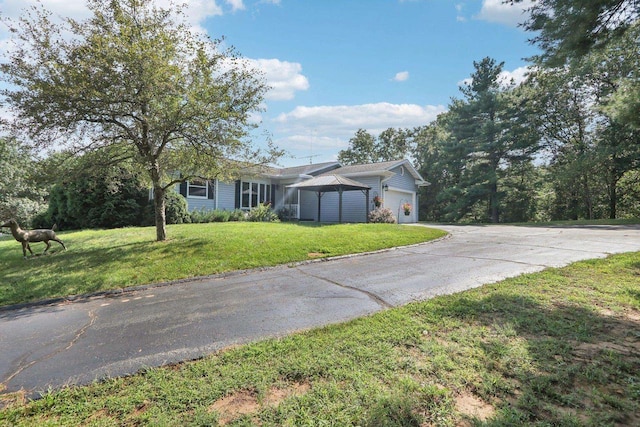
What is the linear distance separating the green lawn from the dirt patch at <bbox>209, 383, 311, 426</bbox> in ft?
14.9

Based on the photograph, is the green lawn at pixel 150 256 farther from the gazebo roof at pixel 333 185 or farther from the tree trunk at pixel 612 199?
the tree trunk at pixel 612 199

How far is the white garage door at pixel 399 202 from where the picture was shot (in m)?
20.0

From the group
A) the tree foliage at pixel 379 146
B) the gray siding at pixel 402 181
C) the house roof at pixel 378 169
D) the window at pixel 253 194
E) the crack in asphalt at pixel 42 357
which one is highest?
the tree foliage at pixel 379 146

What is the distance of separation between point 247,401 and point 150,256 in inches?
245

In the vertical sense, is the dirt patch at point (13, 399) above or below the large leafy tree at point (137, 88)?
below

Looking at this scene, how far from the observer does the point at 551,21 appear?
156 inches

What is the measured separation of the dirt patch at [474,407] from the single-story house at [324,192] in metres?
14.5

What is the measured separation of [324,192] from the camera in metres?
20.7

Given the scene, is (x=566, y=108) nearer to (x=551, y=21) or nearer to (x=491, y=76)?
(x=491, y=76)

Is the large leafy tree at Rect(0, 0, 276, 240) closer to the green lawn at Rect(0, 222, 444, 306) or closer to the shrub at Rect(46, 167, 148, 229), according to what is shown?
the green lawn at Rect(0, 222, 444, 306)

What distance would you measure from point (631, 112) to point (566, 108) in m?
27.2

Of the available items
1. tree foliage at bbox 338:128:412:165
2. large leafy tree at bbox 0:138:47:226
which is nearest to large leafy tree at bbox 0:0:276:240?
large leafy tree at bbox 0:138:47:226

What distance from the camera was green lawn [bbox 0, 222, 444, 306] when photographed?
226 inches

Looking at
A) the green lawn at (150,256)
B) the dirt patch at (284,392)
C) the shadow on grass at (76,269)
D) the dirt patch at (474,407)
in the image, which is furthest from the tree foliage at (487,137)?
the dirt patch at (284,392)
